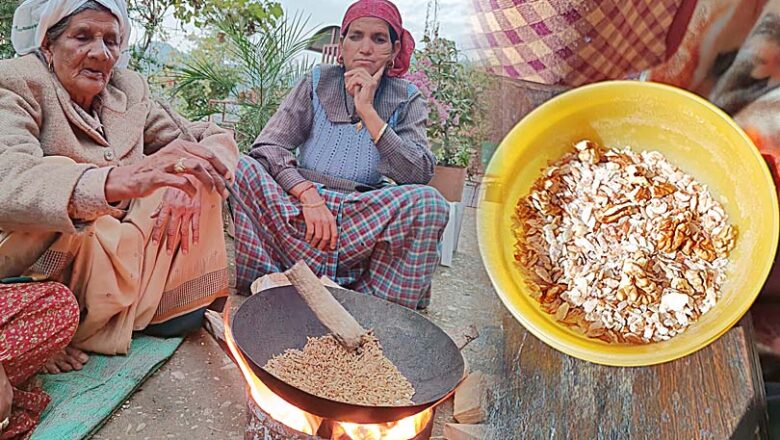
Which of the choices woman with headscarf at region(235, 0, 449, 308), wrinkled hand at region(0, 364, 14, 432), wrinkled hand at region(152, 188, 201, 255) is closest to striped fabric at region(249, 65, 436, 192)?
woman with headscarf at region(235, 0, 449, 308)

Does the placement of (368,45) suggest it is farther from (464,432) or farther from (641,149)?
(464,432)

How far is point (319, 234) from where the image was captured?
1055 mm

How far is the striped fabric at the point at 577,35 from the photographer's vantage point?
0.87m

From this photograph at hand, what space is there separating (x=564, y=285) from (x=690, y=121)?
0.27m

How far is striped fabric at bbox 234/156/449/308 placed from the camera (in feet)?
3.43

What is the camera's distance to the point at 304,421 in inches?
32.0

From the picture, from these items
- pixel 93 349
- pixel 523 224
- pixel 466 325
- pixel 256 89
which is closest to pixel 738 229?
pixel 523 224

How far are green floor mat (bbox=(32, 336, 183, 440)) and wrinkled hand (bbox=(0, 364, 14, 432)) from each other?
0.15 ft

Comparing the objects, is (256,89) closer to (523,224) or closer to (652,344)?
(523,224)

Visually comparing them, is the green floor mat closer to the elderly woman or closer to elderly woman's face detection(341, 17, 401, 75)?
the elderly woman

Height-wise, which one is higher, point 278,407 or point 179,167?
point 179,167

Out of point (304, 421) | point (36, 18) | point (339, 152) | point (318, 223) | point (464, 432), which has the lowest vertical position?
point (464, 432)

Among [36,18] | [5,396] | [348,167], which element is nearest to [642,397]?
[348,167]

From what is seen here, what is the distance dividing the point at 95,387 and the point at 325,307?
0.37 m
